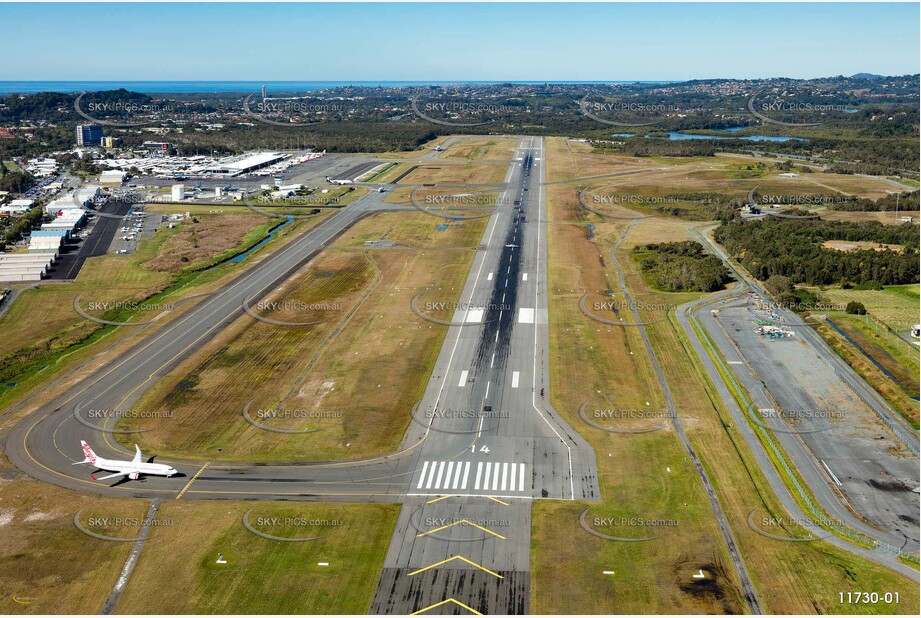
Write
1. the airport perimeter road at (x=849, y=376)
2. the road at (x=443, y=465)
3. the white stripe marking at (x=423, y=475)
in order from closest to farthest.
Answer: the road at (x=443, y=465), the white stripe marking at (x=423, y=475), the airport perimeter road at (x=849, y=376)

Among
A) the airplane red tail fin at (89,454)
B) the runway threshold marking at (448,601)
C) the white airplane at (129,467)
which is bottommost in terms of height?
the runway threshold marking at (448,601)

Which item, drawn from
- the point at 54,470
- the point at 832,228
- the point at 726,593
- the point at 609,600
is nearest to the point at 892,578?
the point at 726,593

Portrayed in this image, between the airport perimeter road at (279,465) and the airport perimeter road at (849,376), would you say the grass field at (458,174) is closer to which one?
the airport perimeter road at (849,376)

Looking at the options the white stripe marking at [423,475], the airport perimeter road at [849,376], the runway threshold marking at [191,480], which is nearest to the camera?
the runway threshold marking at [191,480]

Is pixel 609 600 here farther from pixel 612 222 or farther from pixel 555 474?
pixel 612 222

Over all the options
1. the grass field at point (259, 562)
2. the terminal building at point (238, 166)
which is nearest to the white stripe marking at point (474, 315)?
the grass field at point (259, 562)

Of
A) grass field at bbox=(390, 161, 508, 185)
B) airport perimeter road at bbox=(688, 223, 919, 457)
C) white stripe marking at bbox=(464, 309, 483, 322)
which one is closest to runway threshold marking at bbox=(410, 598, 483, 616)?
airport perimeter road at bbox=(688, 223, 919, 457)

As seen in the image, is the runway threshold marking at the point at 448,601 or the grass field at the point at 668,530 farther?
the grass field at the point at 668,530

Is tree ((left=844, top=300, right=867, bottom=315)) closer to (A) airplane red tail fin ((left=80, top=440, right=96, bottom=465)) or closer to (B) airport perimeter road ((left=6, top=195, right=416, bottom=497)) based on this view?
(B) airport perimeter road ((left=6, top=195, right=416, bottom=497))
